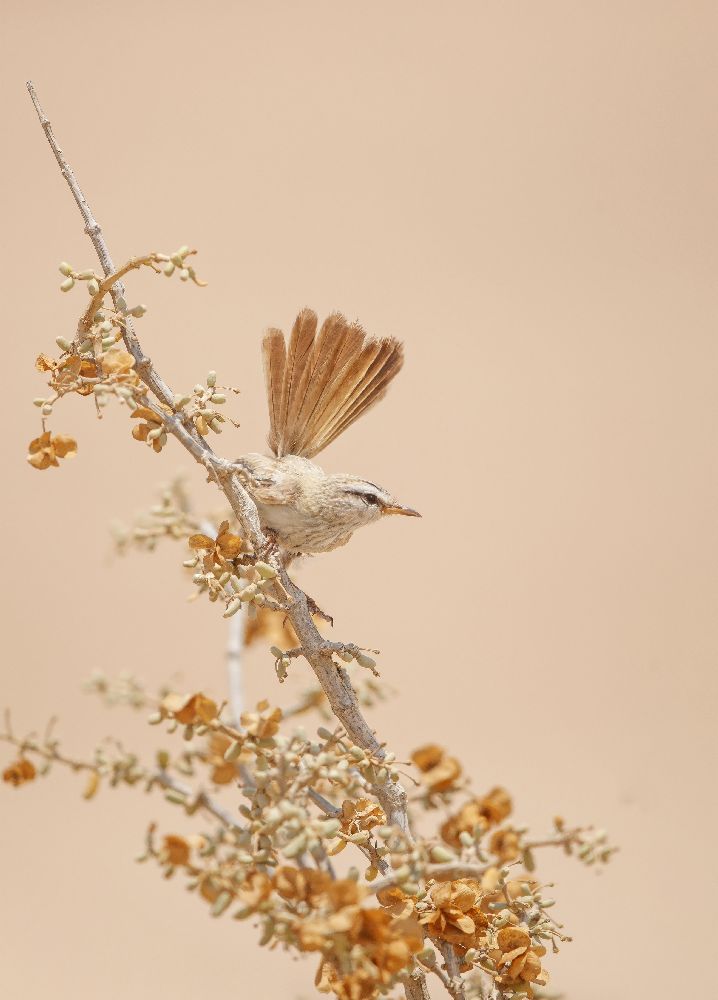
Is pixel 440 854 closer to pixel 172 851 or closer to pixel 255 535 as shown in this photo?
pixel 172 851

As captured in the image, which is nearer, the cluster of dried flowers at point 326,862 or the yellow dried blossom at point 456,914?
the cluster of dried flowers at point 326,862

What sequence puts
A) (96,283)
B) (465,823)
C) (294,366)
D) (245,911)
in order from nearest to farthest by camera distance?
1. (245,911)
2. (96,283)
3. (465,823)
4. (294,366)

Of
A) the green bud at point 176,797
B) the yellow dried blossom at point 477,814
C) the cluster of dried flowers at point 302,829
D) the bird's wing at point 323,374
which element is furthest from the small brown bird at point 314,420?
the green bud at point 176,797

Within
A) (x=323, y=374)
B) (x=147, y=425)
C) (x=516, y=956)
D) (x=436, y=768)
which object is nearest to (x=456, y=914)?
(x=516, y=956)

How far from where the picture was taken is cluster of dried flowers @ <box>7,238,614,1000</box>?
635mm

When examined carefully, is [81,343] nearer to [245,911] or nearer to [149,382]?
[149,382]

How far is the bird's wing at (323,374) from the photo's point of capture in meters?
1.09

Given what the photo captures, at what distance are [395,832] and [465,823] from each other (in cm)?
Result: 21

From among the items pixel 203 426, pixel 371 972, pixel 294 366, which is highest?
pixel 294 366

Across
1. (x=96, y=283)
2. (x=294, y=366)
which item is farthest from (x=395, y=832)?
(x=294, y=366)

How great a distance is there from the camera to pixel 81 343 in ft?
2.59

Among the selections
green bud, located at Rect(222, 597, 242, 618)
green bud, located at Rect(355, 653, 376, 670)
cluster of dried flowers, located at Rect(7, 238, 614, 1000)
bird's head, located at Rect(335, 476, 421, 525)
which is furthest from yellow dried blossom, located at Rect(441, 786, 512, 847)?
bird's head, located at Rect(335, 476, 421, 525)

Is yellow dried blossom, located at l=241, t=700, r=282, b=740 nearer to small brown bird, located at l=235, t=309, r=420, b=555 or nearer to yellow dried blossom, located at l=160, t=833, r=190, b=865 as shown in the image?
yellow dried blossom, located at l=160, t=833, r=190, b=865

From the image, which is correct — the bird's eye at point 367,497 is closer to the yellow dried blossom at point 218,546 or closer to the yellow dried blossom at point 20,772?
the yellow dried blossom at point 218,546
